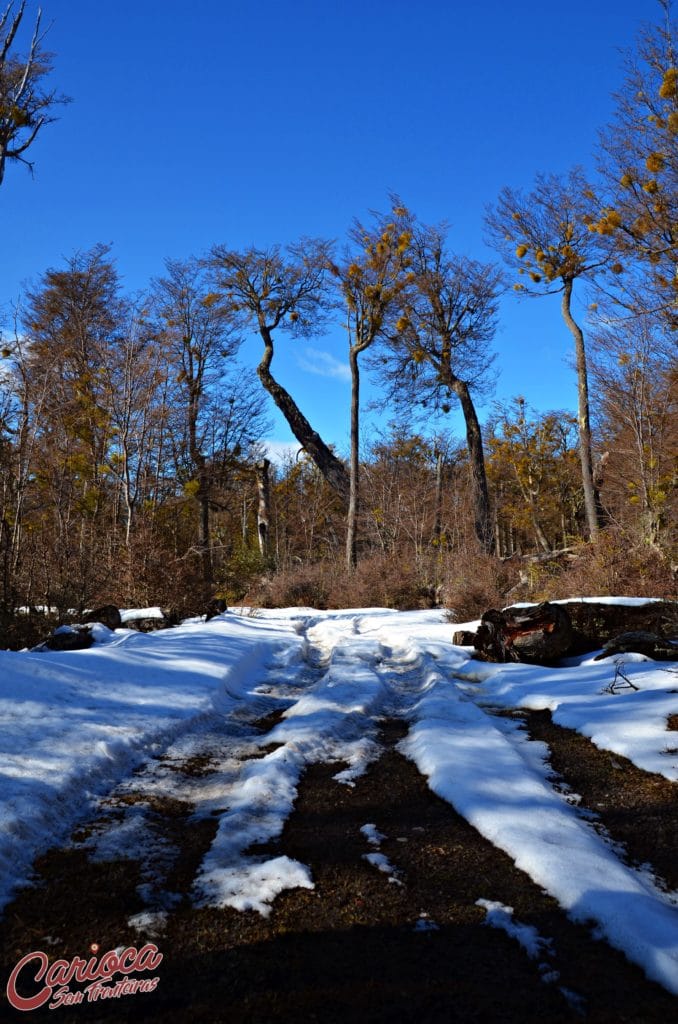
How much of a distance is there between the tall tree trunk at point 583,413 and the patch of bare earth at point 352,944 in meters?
13.2

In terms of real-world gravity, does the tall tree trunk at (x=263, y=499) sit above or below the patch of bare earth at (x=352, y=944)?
above

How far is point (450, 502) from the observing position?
28.4 m

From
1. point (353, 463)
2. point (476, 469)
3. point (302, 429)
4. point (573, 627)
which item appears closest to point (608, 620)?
point (573, 627)

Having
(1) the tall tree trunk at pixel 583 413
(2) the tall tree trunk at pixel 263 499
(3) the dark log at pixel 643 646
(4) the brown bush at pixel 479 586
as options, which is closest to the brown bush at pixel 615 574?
(4) the brown bush at pixel 479 586

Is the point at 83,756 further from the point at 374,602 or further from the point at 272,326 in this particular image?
the point at 272,326

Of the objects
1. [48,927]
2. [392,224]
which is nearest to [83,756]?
[48,927]

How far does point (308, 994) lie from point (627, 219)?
10588mm

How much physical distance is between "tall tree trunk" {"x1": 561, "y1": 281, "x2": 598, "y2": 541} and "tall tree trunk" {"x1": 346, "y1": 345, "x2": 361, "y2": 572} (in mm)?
7657

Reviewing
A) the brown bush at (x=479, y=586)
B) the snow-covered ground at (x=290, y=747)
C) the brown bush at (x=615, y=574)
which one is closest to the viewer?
the snow-covered ground at (x=290, y=747)

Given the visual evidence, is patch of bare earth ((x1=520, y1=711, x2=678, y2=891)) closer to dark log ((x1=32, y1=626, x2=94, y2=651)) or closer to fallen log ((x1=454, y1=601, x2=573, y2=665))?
fallen log ((x1=454, y1=601, x2=573, y2=665))

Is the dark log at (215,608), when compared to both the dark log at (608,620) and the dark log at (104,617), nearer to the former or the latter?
the dark log at (104,617)

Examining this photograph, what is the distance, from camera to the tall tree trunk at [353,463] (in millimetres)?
20641

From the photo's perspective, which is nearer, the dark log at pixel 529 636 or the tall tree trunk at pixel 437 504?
the dark log at pixel 529 636

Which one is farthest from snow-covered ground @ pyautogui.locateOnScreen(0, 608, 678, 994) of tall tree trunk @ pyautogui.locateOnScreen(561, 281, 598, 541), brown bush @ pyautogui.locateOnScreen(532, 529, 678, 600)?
tall tree trunk @ pyautogui.locateOnScreen(561, 281, 598, 541)
